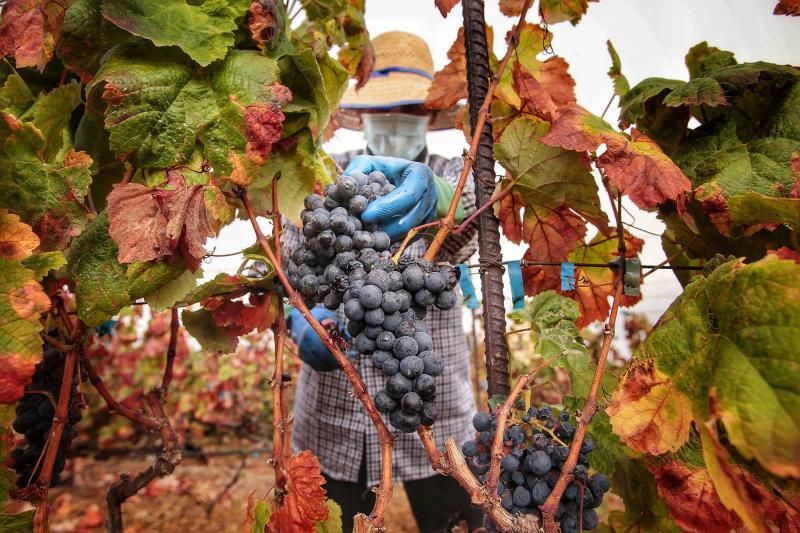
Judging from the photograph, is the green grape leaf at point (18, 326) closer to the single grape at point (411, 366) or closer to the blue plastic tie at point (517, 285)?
the single grape at point (411, 366)

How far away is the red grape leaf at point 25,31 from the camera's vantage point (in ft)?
1.87

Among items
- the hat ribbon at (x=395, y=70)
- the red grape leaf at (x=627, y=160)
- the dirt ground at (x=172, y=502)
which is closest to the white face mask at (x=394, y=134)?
the hat ribbon at (x=395, y=70)

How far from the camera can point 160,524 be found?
2529 millimetres

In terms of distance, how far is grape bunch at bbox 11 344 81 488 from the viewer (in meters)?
0.86

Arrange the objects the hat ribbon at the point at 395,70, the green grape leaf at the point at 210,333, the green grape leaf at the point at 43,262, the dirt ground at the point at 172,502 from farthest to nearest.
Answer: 1. the dirt ground at the point at 172,502
2. the hat ribbon at the point at 395,70
3. the green grape leaf at the point at 210,333
4. the green grape leaf at the point at 43,262

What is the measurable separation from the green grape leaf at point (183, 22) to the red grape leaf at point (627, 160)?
1.41ft

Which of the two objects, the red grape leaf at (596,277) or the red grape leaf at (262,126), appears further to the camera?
the red grape leaf at (596,277)

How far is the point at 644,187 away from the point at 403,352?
1.16 ft

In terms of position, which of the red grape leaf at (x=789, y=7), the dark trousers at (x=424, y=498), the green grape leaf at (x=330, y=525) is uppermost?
the red grape leaf at (x=789, y=7)

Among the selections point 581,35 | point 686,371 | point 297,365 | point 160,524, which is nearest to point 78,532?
point 160,524

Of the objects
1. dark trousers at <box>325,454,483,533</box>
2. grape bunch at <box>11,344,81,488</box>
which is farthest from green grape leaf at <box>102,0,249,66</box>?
dark trousers at <box>325,454,483,533</box>

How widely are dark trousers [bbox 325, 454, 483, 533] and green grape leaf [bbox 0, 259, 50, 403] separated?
1.12 m

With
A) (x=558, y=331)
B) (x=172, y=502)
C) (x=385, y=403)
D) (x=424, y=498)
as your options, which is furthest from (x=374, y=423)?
(x=172, y=502)

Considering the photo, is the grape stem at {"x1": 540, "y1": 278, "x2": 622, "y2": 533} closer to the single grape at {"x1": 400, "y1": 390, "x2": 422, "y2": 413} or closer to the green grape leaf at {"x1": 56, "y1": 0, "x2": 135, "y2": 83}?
the single grape at {"x1": 400, "y1": 390, "x2": 422, "y2": 413}
